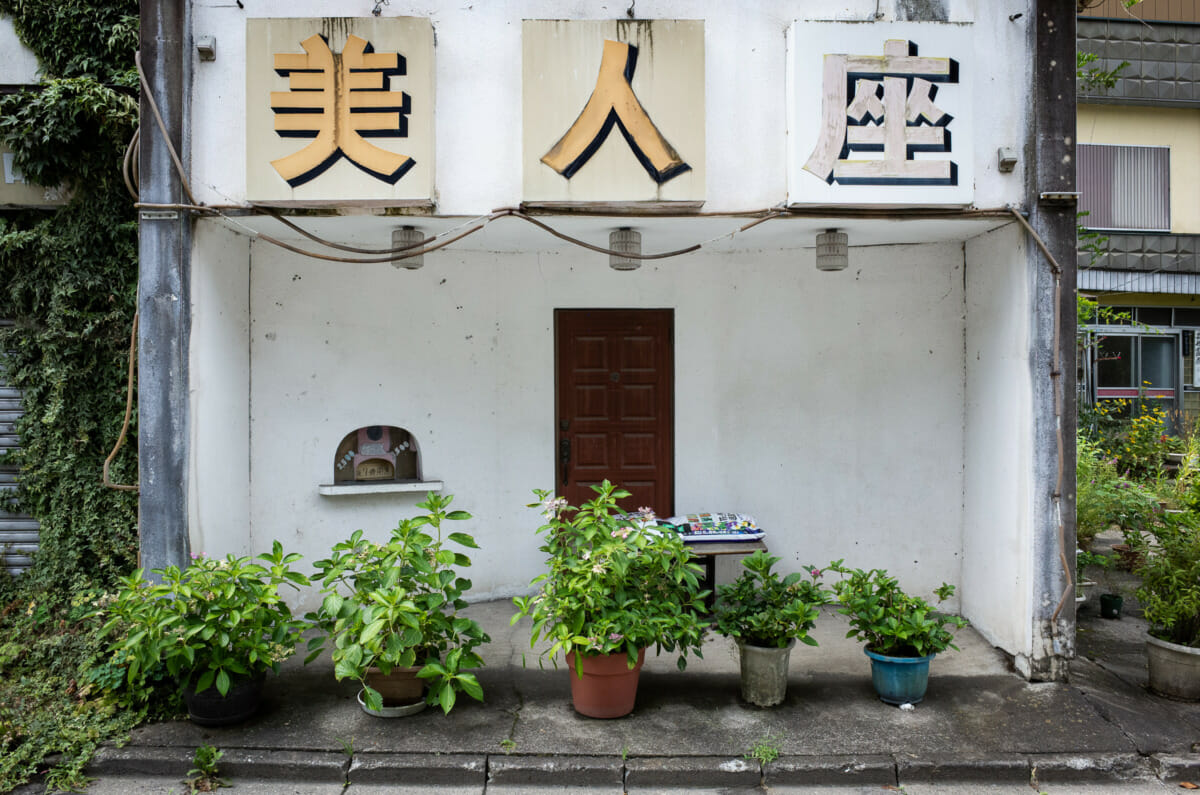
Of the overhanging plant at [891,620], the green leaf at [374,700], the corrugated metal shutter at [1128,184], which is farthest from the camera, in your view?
the corrugated metal shutter at [1128,184]

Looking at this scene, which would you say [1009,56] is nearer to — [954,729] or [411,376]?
[954,729]

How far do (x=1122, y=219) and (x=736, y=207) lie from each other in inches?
433

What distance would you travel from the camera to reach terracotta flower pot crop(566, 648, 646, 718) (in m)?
4.29

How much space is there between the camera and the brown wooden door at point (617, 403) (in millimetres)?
6336

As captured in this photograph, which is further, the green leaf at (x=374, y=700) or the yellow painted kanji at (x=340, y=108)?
the yellow painted kanji at (x=340, y=108)

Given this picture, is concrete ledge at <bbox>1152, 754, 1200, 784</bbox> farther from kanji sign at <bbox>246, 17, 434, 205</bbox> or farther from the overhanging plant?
Answer: kanji sign at <bbox>246, 17, 434, 205</bbox>

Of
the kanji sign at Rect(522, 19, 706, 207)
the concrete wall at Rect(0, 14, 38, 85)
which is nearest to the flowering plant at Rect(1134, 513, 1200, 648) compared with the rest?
the kanji sign at Rect(522, 19, 706, 207)

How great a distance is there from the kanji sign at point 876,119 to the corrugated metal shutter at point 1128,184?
9659mm

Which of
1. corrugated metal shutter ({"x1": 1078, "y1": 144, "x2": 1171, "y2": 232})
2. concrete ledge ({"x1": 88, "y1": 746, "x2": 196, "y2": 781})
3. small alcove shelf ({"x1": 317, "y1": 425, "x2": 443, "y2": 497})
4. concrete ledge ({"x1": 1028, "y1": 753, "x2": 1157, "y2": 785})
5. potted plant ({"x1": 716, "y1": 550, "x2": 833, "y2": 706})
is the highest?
corrugated metal shutter ({"x1": 1078, "y1": 144, "x2": 1171, "y2": 232})

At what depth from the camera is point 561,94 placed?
Answer: 457 cm

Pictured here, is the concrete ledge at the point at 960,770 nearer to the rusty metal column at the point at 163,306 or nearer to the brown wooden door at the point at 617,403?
the brown wooden door at the point at 617,403

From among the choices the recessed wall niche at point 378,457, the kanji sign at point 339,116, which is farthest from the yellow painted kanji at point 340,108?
the recessed wall niche at point 378,457

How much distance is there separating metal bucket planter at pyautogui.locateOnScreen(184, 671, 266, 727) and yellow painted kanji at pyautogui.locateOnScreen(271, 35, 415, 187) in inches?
118

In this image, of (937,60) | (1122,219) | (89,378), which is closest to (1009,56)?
(937,60)
